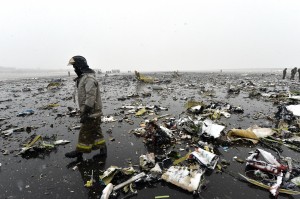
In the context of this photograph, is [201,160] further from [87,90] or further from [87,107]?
[87,90]

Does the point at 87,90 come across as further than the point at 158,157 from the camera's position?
No

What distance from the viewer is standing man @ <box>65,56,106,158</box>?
431 centimetres

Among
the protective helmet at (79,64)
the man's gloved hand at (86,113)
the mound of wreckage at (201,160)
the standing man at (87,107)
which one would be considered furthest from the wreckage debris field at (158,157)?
the protective helmet at (79,64)

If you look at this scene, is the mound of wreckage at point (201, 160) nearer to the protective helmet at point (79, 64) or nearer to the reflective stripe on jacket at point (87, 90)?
the reflective stripe on jacket at point (87, 90)

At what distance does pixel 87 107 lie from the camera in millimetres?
4340

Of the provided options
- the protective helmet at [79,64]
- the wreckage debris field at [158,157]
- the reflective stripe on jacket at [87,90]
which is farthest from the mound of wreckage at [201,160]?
the protective helmet at [79,64]

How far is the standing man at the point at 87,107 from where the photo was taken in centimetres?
431

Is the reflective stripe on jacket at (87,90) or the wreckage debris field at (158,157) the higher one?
the reflective stripe on jacket at (87,90)

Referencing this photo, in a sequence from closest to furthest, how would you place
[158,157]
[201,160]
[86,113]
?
[201,160], [86,113], [158,157]

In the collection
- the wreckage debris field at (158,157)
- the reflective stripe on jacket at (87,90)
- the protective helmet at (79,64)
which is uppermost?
the protective helmet at (79,64)

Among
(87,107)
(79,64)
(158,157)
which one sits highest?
(79,64)

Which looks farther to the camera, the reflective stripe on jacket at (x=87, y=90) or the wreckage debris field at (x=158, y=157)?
the reflective stripe on jacket at (x=87, y=90)

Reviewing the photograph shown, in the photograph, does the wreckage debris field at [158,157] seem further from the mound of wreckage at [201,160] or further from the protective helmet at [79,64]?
the protective helmet at [79,64]

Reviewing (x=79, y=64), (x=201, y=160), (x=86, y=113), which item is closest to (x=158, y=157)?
(x=201, y=160)
